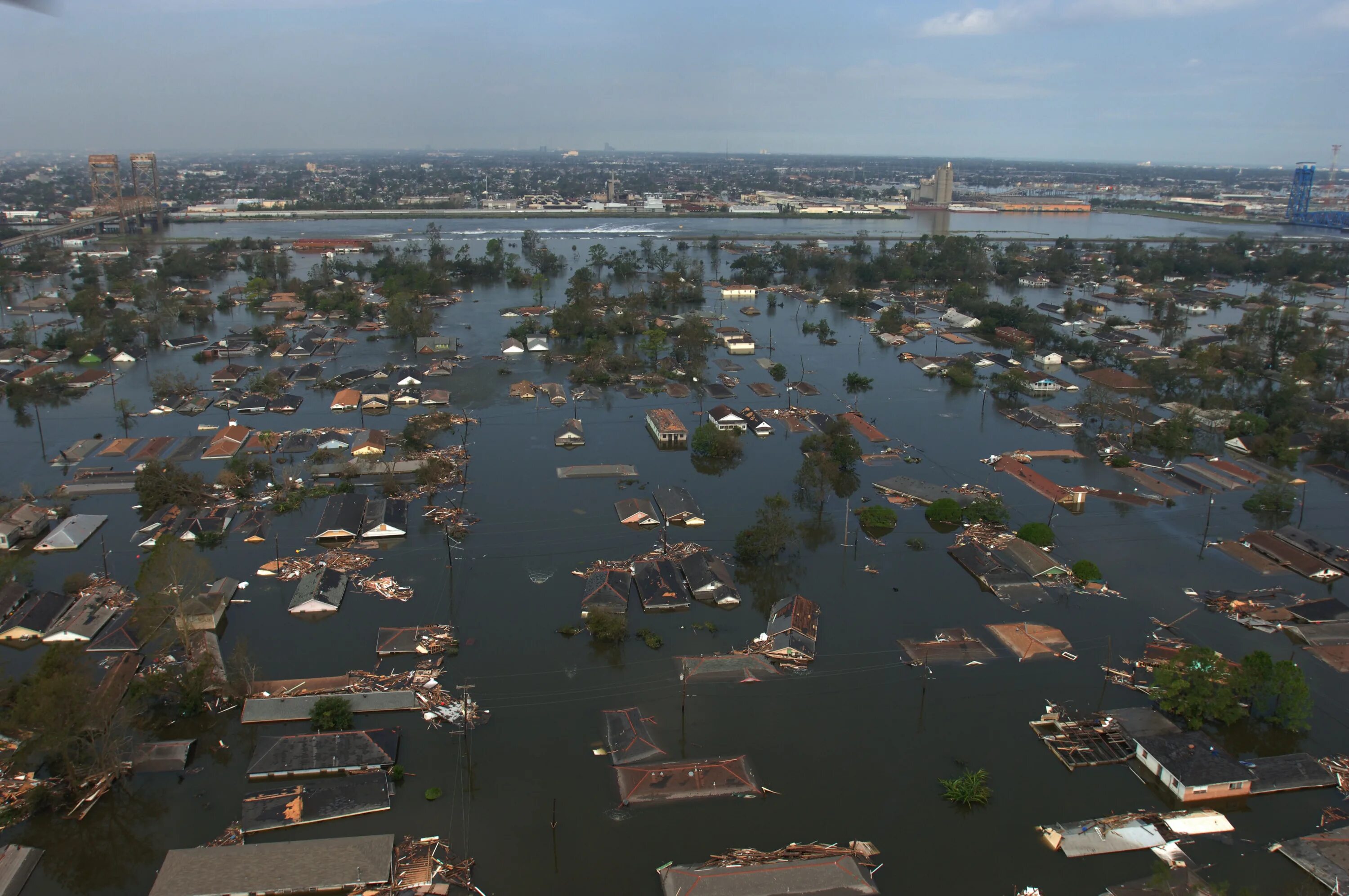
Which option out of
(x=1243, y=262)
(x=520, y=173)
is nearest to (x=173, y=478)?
(x=1243, y=262)

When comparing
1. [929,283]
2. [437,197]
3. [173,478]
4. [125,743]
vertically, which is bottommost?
[125,743]

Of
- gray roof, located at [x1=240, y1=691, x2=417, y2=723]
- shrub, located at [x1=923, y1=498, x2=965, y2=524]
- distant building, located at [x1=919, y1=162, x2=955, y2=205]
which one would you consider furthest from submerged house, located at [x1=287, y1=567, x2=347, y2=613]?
distant building, located at [x1=919, y1=162, x2=955, y2=205]

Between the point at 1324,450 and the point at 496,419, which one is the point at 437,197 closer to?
the point at 496,419

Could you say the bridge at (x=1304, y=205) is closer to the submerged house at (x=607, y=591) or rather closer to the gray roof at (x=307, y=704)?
the submerged house at (x=607, y=591)

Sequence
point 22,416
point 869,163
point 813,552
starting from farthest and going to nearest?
point 869,163 → point 22,416 → point 813,552

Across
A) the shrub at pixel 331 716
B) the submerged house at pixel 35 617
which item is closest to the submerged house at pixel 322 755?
the shrub at pixel 331 716

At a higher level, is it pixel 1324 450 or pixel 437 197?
pixel 437 197

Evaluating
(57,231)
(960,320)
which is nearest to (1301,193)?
(960,320)
